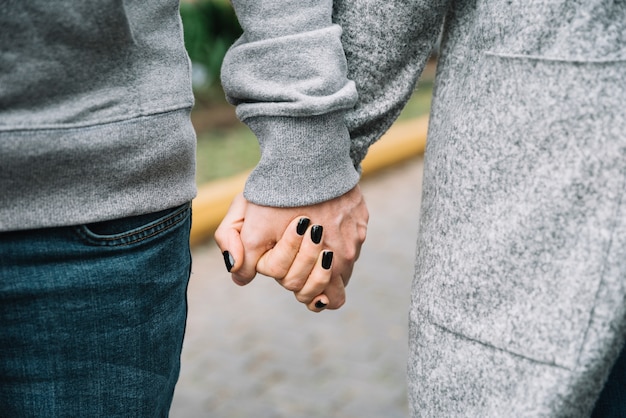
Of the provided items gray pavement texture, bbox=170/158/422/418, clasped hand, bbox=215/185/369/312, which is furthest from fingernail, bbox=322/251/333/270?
gray pavement texture, bbox=170/158/422/418

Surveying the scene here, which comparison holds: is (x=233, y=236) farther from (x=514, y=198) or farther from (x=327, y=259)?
(x=514, y=198)

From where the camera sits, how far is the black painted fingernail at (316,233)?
1175mm

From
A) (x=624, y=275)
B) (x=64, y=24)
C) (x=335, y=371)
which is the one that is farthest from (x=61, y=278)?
(x=335, y=371)

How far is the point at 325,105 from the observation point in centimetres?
112

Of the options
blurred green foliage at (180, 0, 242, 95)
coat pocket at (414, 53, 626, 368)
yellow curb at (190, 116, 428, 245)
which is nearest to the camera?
coat pocket at (414, 53, 626, 368)

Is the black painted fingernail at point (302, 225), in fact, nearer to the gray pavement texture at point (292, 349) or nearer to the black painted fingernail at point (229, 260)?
the black painted fingernail at point (229, 260)

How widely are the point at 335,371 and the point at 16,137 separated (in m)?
2.42

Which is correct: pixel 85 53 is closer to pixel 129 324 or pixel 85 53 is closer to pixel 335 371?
pixel 129 324

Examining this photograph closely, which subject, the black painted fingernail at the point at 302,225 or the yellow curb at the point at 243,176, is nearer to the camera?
the black painted fingernail at the point at 302,225

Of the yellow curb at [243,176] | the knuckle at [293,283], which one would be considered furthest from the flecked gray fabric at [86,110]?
the yellow curb at [243,176]

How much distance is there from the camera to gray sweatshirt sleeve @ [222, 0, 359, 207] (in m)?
1.14

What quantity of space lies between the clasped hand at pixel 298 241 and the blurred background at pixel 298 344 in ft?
6.02

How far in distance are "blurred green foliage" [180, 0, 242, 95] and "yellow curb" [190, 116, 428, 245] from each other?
162 centimetres

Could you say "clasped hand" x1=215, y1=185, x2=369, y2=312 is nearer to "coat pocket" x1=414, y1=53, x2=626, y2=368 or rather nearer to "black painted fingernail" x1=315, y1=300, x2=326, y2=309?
"black painted fingernail" x1=315, y1=300, x2=326, y2=309
